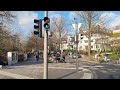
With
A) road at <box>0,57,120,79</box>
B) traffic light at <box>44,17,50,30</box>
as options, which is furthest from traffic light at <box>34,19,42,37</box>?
road at <box>0,57,120,79</box>

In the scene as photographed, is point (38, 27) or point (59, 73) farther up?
point (38, 27)

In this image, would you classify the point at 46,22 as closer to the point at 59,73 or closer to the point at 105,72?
the point at 59,73

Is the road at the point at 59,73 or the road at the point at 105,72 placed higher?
the road at the point at 59,73

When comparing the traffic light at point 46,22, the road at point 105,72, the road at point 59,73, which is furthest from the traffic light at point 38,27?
the road at point 105,72

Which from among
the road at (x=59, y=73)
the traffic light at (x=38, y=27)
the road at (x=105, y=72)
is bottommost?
the road at (x=105, y=72)

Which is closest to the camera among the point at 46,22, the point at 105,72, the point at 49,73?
the point at 46,22

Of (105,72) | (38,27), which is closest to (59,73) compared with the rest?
(105,72)

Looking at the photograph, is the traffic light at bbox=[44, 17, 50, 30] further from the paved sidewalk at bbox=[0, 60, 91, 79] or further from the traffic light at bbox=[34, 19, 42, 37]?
the paved sidewalk at bbox=[0, 60, 91, 79]

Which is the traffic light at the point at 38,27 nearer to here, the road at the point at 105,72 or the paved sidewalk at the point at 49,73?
the paved sidewalk at the point at 49,73
